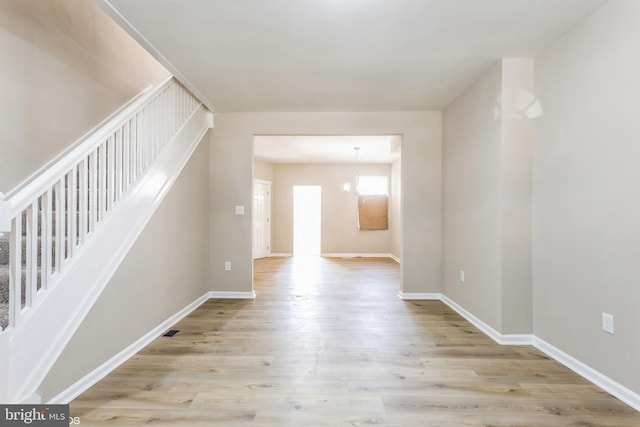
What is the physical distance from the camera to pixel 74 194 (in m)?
1.80

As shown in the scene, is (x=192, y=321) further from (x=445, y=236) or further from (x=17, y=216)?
(x=445, y=236)

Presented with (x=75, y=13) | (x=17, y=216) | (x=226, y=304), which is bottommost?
(x=226, y=304)

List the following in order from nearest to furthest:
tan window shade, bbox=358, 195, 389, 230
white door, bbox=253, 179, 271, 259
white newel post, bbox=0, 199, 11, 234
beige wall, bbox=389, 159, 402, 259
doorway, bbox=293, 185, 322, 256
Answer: white newel post, bbox=0, 199, 11, 234 → beige wall, bbox=389, 159, 402, 259 → white door, bbox=253, 179, 271, 259 → tan window shade, bbox=358, 195, 389, 230 → doorway, bbox=293, 185, 322, 256

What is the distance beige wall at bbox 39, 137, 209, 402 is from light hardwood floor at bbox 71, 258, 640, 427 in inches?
7.9

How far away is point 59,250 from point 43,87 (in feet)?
5.18

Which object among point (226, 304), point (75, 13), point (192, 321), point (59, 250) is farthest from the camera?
point (226, 304)

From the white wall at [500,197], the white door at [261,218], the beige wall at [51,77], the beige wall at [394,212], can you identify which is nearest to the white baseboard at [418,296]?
the white wall at [500,197]

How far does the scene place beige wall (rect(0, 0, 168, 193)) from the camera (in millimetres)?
2141

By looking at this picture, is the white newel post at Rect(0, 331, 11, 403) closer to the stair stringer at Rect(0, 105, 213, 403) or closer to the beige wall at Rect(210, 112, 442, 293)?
the stair stringer at Rect(0, 105, 213, 403)

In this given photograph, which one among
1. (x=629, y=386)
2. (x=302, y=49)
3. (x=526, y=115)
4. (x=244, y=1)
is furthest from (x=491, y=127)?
(x=244, y=1)

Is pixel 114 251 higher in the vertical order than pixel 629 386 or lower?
higher

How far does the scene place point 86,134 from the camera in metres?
2.83

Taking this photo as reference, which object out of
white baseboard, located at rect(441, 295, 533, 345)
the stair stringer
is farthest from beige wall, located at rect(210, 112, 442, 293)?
the stair stringer

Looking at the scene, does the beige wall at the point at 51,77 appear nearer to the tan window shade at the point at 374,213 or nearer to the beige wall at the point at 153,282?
the beige wall at the point at 153,282
